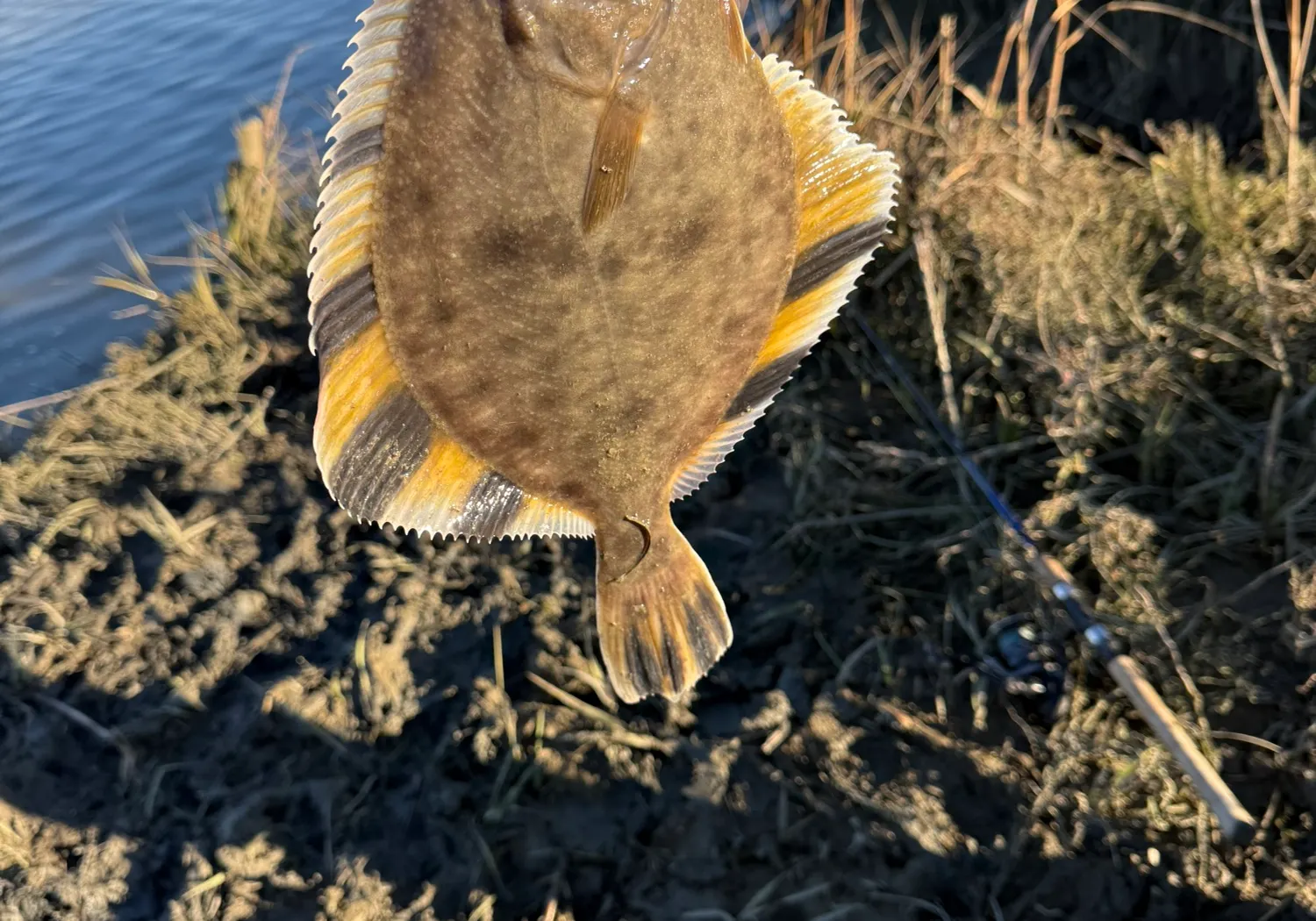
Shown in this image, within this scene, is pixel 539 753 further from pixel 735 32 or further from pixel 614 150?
pixel 735 32

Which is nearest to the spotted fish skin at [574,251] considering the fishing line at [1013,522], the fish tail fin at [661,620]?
the fish tail fin at [661,620]

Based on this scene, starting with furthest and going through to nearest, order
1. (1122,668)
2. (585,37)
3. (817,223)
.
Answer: (1122,668), (817,223), (585,37)

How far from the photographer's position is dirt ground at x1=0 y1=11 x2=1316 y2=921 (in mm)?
2420

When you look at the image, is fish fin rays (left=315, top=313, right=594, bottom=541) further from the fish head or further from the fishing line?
the fishing line

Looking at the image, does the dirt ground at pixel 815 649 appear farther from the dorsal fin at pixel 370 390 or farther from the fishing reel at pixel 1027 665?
the dorsal fin at pixel 370 390

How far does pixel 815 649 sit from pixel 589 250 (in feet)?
7.02

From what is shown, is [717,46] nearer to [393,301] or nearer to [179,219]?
[393,301]

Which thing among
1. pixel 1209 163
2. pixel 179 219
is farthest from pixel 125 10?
pixel 1209 163

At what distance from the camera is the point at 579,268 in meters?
1.18

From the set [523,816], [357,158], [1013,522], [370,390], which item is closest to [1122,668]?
[1013,522]

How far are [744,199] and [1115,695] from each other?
6.95ft

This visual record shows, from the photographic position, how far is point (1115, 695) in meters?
2.59

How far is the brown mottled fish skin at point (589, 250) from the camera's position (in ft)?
3.43

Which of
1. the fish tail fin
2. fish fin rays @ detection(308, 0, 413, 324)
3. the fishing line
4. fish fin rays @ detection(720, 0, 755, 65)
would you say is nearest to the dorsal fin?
fish fin rays @ detection(308, 0, 413, 324)
